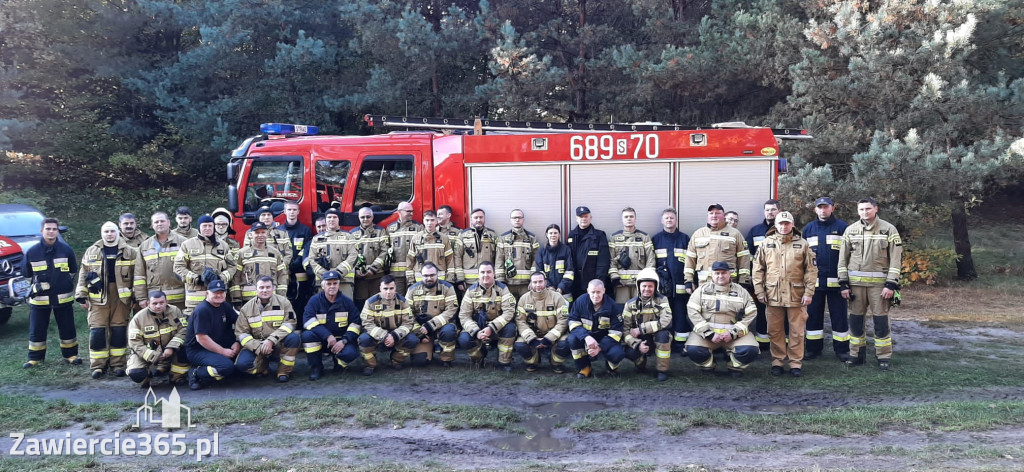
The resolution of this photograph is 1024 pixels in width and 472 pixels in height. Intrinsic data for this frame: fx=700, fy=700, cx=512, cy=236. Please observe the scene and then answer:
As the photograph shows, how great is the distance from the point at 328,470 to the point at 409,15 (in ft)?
39.5

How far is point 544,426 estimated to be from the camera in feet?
18.8

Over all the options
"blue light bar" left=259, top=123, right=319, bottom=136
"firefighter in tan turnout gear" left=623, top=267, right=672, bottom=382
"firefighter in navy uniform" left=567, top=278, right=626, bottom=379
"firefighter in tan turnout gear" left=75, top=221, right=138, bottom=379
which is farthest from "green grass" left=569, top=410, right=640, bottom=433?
"blue light bar" left=259, top=123, right=319, bottom=136

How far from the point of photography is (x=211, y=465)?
4.79m

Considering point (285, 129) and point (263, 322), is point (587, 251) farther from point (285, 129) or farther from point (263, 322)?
point (285, 129)

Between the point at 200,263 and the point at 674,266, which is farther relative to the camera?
the point at 674,266

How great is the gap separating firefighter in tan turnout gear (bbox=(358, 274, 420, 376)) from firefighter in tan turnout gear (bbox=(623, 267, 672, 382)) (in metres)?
2.24

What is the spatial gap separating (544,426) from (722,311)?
2.37m

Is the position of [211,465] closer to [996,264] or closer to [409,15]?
[409,15]

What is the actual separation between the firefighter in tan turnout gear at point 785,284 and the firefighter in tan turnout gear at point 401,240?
151 inches

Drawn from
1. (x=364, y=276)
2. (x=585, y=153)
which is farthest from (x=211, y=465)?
(x=585, y=153)

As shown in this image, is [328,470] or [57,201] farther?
[57,201]

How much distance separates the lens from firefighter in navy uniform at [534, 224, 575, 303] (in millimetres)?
7707

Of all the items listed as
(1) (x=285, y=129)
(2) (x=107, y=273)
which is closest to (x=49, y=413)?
(2) (x=107, y=273)

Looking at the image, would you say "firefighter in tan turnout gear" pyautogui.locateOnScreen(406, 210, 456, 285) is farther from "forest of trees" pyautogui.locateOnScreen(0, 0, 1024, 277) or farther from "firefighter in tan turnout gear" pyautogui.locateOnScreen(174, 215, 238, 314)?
"forest of trees" pyautogui.locateOnScreen(0, 0, 1024, 277)
